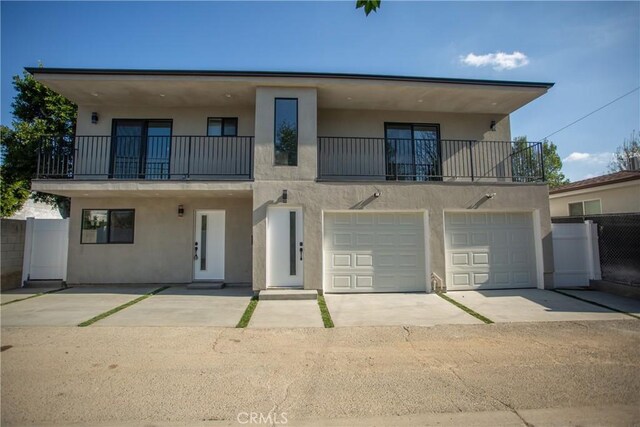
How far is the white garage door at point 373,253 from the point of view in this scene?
8727mm

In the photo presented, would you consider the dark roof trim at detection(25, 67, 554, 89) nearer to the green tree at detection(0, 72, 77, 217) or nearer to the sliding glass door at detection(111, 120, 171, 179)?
the sliding glass door at detection(111, 120, 171, 179)

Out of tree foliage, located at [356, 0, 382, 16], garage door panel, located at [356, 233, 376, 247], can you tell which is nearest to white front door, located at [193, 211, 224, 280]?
garage door panel, located at [356, 233, 376, 247]

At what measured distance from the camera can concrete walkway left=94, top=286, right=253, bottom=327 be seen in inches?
244

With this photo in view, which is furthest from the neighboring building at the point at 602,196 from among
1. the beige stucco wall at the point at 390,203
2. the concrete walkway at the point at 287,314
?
the concrete walkway at the point at 287,314

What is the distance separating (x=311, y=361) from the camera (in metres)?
4.42

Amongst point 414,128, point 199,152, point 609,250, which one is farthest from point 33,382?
point 609,250

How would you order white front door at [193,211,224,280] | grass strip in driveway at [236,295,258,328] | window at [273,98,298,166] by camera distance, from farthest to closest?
1. white front door at [193,211,224,280]
2. window at [273,98,298,166]
3. grass strip in driveway at [236,295,258,328]

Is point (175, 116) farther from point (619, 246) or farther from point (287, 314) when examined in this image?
point (619, 246)

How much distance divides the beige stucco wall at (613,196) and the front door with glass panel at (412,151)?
7172mm

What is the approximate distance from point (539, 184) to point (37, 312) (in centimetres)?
1295

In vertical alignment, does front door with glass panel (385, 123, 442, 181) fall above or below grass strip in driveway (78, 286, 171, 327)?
above

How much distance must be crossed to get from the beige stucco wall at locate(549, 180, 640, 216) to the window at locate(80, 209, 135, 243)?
55.7ft

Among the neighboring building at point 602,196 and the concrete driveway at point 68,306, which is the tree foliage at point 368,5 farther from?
the neighboring building at point 602,196

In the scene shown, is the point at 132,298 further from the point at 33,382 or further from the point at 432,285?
the point at 432,285
